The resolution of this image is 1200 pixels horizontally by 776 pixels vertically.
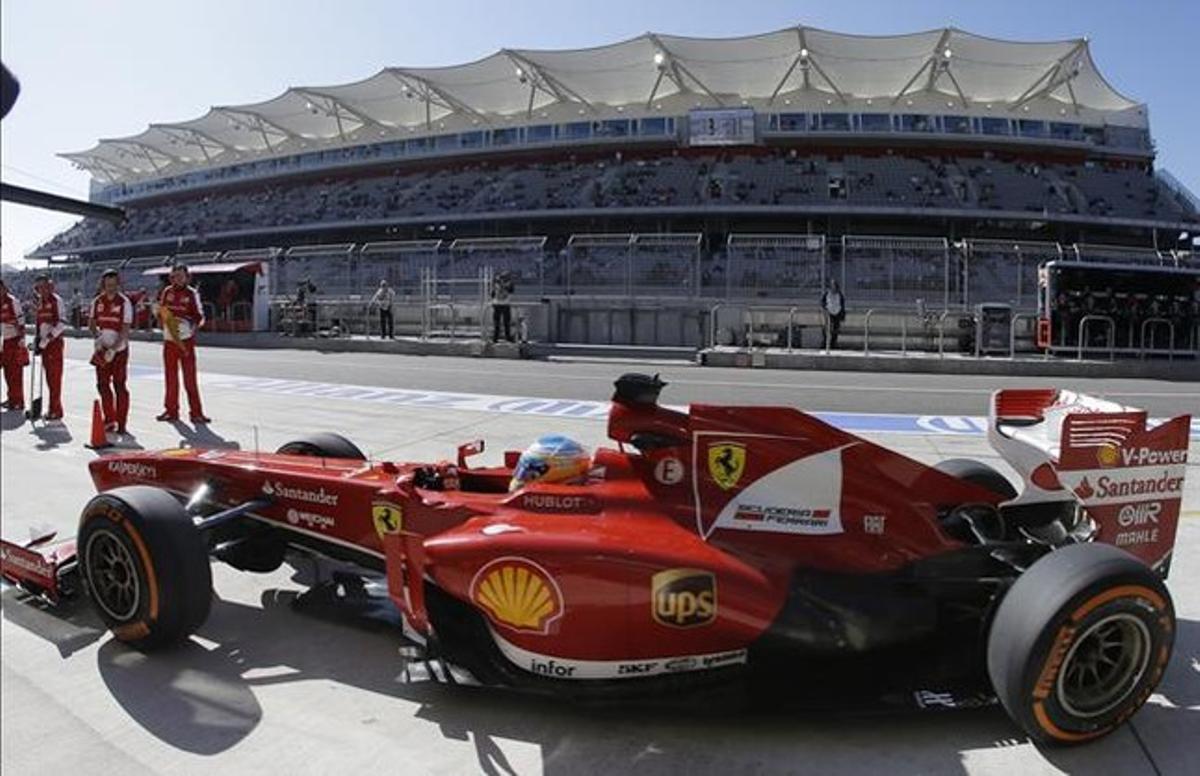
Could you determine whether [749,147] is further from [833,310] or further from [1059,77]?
[833,310]

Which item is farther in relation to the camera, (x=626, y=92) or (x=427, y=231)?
(x=427, y=231)

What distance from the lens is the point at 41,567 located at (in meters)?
3.78

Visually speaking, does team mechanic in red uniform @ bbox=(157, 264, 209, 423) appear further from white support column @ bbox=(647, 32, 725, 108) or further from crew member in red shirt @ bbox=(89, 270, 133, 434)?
white support column @ bbox=(647, 32, 725, 108)

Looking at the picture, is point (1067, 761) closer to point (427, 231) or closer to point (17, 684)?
point (17, 684)

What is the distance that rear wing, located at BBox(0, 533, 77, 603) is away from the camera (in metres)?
3.74

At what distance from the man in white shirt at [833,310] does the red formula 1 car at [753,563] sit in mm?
15937

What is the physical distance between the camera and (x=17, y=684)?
3059 mm

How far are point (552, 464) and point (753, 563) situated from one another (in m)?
0.94

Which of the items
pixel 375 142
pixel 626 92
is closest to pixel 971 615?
pixel 626 92

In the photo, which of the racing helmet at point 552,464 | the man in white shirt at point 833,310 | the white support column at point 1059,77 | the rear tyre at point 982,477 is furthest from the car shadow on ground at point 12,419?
the white support column at point 1059,77

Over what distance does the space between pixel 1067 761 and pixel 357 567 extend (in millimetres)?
2938

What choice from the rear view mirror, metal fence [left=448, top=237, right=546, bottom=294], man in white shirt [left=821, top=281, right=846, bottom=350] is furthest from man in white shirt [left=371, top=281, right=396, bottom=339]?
the rear view mirror

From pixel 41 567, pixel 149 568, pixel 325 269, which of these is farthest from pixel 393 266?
pixel 149 568

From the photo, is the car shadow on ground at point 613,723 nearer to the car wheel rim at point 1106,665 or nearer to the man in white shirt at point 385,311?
the car wheel rim at point 1106,665
